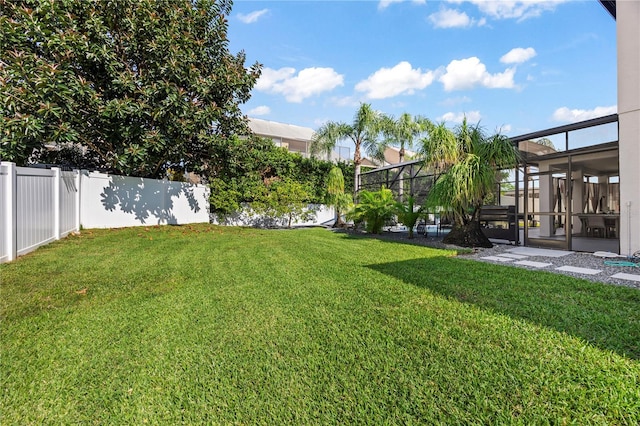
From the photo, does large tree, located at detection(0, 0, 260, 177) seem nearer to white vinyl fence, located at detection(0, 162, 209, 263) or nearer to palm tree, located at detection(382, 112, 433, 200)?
white vinyl fence, located at detection(0, 162, 209, 263)

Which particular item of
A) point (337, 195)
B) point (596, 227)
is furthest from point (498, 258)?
point (337, 195)

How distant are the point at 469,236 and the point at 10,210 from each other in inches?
430

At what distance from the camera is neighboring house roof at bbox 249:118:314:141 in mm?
29938

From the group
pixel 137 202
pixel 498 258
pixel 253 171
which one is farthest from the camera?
pixel 253 171

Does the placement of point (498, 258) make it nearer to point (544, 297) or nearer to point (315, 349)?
point (544, 297)

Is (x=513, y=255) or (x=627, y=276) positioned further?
(x=513, y=255)

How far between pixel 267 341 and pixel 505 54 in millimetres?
12959

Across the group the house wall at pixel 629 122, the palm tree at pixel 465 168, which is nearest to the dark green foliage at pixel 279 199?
the palm tree at pixel 465 168

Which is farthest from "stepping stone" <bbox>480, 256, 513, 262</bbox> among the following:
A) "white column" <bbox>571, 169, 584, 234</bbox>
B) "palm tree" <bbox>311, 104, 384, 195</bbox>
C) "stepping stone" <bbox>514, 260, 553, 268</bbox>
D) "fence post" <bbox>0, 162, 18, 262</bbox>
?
"palm tree" <bbox>311, 104, 384, 195</bbox>

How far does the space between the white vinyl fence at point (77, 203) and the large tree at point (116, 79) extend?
101 centimetres

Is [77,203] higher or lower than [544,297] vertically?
higher

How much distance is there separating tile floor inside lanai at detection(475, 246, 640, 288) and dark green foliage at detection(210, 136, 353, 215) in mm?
10853

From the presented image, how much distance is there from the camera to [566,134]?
8.39 meters

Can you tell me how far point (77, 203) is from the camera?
944 centimetres
